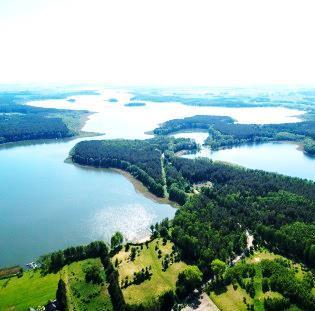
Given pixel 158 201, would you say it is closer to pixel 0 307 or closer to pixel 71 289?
pixel 71 289

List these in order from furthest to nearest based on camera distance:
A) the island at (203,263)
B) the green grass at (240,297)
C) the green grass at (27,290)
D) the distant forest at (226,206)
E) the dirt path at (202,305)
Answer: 1. the distant forest at (226,206)
2. the green grass at (27,290)
3. the island at (203,263)
4. the dirt path at (202,305)
5. the green grass at (240,297)

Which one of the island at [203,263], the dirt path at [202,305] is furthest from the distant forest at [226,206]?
the dirt path at [202,305]

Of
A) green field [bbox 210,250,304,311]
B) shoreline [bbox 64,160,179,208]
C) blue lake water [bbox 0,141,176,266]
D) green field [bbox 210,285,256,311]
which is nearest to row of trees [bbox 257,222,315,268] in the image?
green field [bbox 210,250,304,311]

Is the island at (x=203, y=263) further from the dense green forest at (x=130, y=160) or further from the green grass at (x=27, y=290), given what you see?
the dense green forest at (x=130, y=160)

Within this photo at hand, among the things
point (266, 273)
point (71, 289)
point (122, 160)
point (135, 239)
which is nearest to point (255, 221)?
point (266, 273)

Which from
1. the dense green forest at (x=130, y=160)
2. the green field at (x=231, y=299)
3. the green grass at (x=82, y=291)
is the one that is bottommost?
the dense green forest at (x=130, y=160)

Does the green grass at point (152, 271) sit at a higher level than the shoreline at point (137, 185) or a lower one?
higher

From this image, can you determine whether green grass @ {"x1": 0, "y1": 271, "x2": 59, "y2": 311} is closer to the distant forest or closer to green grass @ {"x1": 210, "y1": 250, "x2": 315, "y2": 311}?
the distant forest
